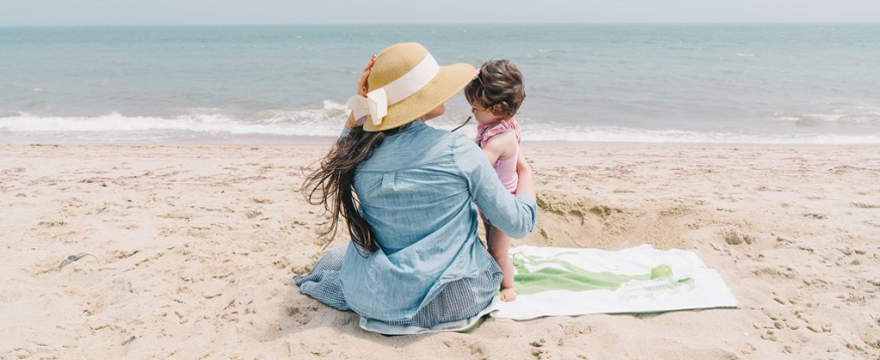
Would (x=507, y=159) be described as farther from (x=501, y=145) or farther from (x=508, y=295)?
(x=508, y=295)

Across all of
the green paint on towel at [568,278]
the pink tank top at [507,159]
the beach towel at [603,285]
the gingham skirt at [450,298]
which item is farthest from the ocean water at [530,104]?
Answer: the gingham skirt at [450,298]

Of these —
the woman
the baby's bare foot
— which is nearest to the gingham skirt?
the woman

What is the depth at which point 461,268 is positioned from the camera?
270 centimetres

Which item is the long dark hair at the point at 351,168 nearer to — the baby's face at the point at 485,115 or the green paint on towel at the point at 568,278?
the baby's face at the point at 485,115

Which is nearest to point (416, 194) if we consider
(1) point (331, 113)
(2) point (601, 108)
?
(1) point (331, 113)

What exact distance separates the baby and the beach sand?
1.26 ft

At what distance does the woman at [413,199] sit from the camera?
96.7 inches

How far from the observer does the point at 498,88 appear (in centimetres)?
297

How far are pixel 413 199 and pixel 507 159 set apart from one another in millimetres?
771

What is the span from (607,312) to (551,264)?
2.04ft

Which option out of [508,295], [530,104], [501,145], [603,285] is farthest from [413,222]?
[530,104]

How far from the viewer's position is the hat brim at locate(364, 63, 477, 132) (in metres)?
2.42

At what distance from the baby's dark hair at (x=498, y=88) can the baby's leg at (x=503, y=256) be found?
24.8 inches

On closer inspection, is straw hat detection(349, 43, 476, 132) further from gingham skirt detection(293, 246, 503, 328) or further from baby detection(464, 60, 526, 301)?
gingham skirt detection(293, 246, 503, 328)
